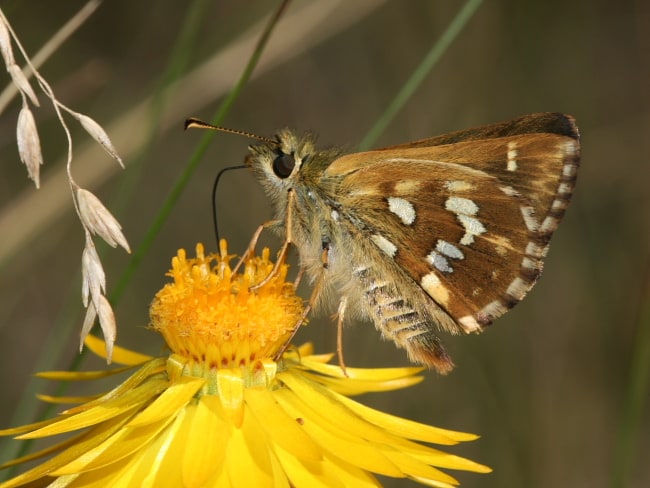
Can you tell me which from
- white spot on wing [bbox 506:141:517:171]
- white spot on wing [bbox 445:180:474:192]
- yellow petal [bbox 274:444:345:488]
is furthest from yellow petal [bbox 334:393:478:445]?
white spot on wing [bbox 506:141:517:171]

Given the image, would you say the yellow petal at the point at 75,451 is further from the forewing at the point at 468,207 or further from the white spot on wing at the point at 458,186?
the white spot on wing at the point at 458,186

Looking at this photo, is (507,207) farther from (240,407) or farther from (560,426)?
(560,426)

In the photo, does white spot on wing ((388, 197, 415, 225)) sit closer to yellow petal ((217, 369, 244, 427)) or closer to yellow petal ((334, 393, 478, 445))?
yellow petal ((334, 393, 478, 445))

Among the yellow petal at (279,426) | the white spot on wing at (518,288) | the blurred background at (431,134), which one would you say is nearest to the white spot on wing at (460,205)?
the white spot on wing at (518,288)

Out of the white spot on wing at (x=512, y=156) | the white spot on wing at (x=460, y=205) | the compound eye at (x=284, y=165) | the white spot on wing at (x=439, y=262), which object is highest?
the compound eye at (x=284, y=165)

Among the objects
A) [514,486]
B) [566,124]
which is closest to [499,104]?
[514,486]

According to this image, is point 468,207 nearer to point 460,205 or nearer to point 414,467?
point 460,205

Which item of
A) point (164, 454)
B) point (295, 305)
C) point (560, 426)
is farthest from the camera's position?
point (560, 426)
